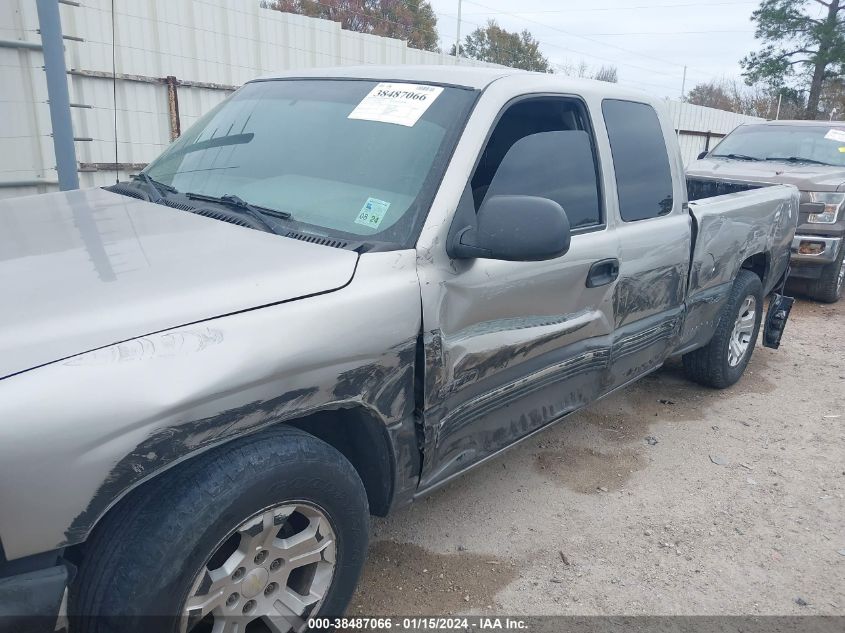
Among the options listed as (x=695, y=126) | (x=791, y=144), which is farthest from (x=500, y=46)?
(x=791, y=144)

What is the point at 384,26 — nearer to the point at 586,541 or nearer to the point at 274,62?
the point at 274,62

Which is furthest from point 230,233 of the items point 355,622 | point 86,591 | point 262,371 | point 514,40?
point 514,40

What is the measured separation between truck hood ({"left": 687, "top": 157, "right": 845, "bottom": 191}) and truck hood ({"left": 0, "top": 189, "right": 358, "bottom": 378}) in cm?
569

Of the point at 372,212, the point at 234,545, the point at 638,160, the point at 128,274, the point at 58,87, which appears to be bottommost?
the point at 234,545

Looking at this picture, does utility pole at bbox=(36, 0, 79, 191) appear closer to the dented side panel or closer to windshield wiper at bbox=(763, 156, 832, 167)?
the dented side panel

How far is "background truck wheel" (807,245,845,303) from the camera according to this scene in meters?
7.39

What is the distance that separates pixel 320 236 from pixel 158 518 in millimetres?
1007

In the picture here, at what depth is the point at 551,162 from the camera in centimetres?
291

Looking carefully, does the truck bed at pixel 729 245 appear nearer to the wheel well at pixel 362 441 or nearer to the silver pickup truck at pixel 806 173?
the silver pickup truck at pixel 806 173

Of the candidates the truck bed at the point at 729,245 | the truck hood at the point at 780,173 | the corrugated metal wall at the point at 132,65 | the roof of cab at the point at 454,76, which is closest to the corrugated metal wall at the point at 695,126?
the truck hood at the point at 780,173

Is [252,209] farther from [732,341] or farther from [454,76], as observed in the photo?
[732,341]

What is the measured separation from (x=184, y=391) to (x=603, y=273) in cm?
203

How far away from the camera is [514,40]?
3775 centimetres

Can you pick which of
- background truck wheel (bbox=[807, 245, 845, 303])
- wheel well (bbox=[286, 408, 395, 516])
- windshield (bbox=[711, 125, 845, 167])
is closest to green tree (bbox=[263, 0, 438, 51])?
windshield (bbox=[711, 125, 845, 167])
